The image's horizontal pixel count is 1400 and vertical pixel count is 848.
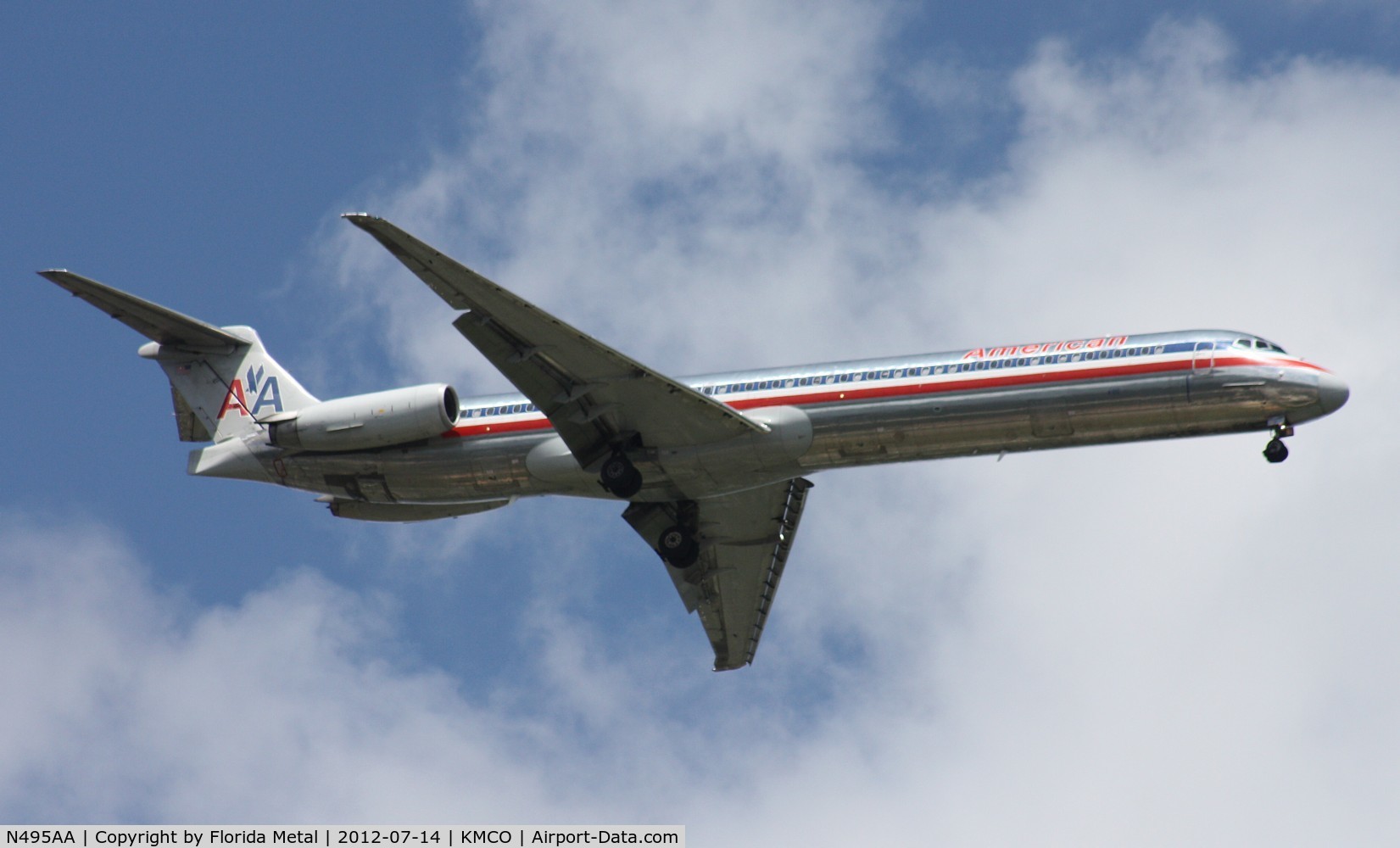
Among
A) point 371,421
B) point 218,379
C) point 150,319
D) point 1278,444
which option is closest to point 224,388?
point 218,379

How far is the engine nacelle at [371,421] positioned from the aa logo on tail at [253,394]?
8.51 ft

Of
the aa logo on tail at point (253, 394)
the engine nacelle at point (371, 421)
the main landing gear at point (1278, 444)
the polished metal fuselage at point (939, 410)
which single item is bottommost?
the main landing gear at point (1278, 444)

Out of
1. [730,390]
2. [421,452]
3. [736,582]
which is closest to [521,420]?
[421,452]

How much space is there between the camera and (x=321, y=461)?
3247 centimetres

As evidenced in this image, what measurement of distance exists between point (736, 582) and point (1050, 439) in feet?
31.0

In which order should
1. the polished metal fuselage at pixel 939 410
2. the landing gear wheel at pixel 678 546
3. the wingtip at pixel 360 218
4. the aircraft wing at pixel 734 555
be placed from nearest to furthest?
the wingtip at pixel 360 218, the polished metal fuselage at pixel 939 410, the landing gear wheel at pixel 678 546, the aircraft wing at pixel 734 555

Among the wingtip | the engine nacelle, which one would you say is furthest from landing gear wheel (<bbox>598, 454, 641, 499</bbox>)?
→ the wingtip

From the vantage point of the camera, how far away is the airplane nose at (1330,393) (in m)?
27.8

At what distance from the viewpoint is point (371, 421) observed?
3142 cm

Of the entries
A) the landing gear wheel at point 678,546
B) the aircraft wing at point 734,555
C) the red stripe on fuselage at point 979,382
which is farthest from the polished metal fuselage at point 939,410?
the aircraft wing at point 734,555

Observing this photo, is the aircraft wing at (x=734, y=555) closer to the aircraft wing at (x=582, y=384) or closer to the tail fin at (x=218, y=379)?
the aircraft wing at (x=582, y=384)

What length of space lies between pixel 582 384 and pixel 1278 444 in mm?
11798

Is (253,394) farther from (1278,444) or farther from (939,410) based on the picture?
(1278,444)

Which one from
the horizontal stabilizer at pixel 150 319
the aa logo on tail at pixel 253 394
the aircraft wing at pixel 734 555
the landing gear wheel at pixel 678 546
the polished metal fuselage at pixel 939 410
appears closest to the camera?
the polished metal fuselage at pixel 939 410
